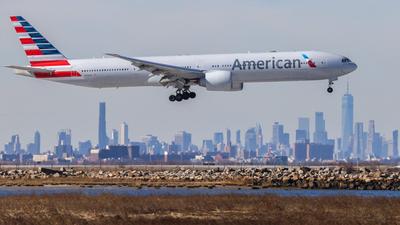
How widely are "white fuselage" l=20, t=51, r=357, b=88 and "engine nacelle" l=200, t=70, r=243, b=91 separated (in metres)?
0.38

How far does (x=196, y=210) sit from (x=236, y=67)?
110 feet

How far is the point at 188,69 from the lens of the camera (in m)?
82.1

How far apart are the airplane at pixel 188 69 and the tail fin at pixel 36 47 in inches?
3.2

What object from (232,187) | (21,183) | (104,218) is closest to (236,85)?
(232,187)

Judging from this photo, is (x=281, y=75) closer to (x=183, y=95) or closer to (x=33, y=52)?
(x=183, y=95)

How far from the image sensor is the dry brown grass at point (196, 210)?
1672 inches

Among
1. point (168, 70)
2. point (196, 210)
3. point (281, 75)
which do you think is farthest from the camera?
point (168, 70)

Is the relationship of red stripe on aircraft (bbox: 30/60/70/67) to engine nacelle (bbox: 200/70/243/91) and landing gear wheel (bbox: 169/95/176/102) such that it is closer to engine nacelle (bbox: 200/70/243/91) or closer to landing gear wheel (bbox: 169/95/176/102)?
landing gear wheel (bbox: 169/95/176/102)

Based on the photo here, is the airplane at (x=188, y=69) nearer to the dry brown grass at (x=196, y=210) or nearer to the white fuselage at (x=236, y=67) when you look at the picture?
the white fuselage at (x=236, y=67)

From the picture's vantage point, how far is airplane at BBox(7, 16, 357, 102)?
7912 centimetres

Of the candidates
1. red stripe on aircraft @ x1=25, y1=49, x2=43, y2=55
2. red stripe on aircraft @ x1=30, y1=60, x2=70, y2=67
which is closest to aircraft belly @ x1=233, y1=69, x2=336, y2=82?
red stripe on aircraft @ x1=30, y1=60, x2=70, y2=67

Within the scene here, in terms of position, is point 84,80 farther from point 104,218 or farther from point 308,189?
point 104,218

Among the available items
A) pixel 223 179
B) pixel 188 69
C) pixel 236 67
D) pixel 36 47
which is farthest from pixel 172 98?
pixel 36 47

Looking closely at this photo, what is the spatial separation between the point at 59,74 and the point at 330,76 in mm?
21495
